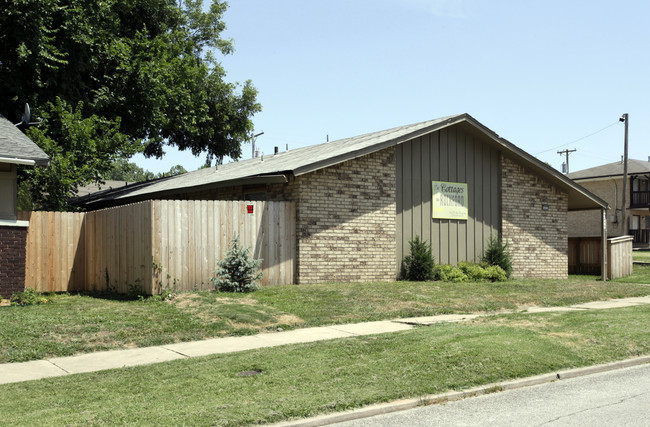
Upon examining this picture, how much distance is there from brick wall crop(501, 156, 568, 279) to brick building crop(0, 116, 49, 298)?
551 inches

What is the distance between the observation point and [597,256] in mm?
24250

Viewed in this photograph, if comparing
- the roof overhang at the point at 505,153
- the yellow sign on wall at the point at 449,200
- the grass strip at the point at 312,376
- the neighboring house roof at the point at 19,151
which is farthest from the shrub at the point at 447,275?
the neighboring house roof at the point at 19,151

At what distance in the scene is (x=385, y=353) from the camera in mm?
8633

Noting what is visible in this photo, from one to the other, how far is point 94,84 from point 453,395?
2214 cm

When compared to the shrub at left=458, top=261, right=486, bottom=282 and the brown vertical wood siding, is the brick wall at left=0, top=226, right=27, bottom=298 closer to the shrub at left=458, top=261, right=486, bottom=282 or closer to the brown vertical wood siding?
the brown vertical wood siding

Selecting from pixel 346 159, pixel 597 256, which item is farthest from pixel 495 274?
pixel 597 256

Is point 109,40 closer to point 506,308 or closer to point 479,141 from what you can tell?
point 479,141

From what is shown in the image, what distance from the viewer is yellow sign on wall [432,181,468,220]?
1922cm

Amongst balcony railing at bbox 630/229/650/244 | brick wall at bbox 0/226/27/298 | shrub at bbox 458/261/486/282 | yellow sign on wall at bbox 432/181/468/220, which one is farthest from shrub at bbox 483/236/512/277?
balcony railing at bbox 630/229/650/244

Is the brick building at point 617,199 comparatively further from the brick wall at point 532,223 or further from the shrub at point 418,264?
the shrub at point 418,264

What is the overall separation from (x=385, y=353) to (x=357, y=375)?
3.80 feet

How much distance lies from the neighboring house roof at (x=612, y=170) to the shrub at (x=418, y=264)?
3651cm

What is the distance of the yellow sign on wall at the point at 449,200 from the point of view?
19219 mm

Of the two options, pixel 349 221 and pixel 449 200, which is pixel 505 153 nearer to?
pixel 449 200
